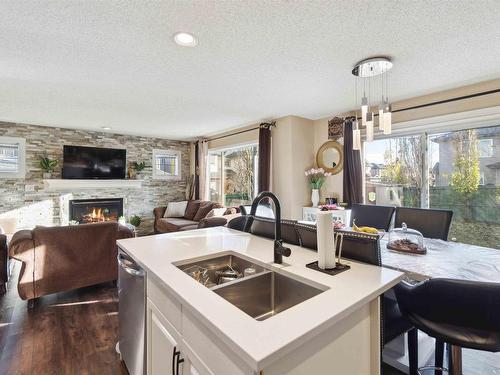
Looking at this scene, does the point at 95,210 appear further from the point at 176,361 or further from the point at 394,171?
the point at 394,171

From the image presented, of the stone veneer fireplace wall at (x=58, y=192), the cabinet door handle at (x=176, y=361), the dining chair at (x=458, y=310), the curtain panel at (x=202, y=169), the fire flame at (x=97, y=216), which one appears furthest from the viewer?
the curtain panel at (x=202, y=169)

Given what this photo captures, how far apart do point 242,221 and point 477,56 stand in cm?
256

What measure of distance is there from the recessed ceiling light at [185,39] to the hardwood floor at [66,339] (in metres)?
2.50

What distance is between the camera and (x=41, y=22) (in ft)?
5.95

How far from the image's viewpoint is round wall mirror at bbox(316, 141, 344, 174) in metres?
4.20

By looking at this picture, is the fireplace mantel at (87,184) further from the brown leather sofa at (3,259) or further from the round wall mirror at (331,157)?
the round wall mirror at (331,157)

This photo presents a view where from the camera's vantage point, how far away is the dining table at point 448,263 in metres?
1.47

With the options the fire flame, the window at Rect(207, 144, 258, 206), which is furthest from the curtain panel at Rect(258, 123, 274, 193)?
the fire flame

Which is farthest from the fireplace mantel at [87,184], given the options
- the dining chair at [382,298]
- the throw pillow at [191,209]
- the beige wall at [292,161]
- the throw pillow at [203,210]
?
the dining chair at [382,298]

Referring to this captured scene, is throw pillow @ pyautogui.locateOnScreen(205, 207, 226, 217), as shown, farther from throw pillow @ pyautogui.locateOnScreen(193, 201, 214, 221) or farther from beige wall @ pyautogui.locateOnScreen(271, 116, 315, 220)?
beige wall @ pyautogui.locateOnScreen(271, 116, 315, 220)

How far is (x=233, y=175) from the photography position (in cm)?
607

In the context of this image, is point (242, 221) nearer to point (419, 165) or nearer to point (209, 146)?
point (419, 165)

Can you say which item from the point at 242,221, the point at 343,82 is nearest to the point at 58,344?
the point at 242,221

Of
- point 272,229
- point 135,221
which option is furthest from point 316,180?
point 135,221
